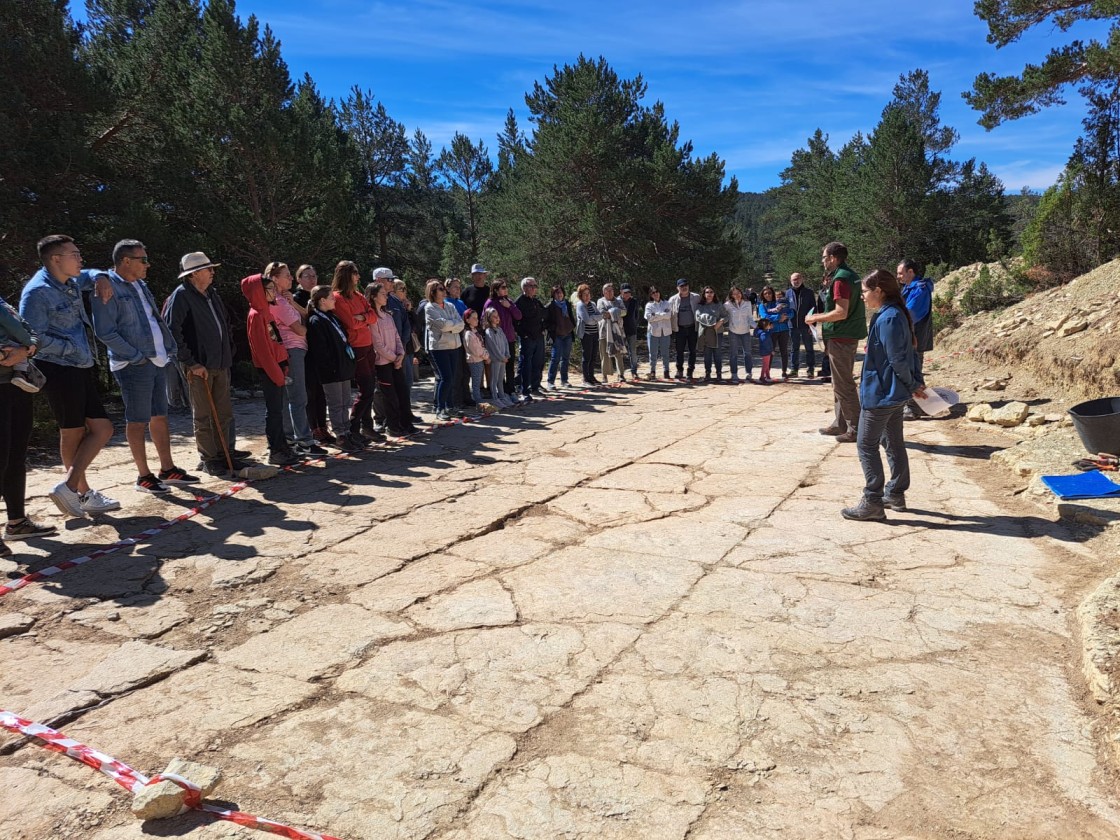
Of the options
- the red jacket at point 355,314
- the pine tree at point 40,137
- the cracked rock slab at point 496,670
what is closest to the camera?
the cracked rock slab at point 496,670

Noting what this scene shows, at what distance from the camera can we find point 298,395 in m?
6.32

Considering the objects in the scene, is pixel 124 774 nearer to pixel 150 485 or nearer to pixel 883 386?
pixel 150 485

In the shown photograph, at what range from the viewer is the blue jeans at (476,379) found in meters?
9.04

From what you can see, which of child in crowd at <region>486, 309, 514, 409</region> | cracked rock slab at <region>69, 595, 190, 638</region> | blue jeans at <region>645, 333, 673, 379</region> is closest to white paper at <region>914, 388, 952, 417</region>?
cracked rock slab at <region>69, 595, 190, 638</region>

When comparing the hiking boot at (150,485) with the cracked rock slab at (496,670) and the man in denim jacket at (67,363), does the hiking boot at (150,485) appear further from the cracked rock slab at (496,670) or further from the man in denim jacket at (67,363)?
the cracked rock slab at (496,670)

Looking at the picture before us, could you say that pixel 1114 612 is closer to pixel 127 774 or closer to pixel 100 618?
pixel 127 774

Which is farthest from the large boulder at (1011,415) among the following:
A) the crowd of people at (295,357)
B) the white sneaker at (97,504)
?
the white sneaker at (97,504)

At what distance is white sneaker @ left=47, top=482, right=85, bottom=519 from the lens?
4.52m

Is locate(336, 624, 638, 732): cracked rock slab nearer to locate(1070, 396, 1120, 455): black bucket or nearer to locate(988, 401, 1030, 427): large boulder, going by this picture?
locate(1070, 396, 1120, 455): black bucket

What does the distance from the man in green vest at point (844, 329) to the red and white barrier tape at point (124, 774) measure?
217 inches

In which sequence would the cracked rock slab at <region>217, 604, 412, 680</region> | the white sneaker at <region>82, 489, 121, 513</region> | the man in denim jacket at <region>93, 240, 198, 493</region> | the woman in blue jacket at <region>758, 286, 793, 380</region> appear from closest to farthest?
the cracked rock slab at <region>217, 604, 412, 680</region> < the white sneaker at <region>82, 489, 121, 513</region> < the man in denim jacket at <region>93, 240, 198, 493</region> < the woman in blue jacket at <region>758, 286, 793, 380</region>

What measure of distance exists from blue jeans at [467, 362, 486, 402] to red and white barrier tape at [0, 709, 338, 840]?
6752 millimetres

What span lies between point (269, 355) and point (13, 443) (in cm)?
187

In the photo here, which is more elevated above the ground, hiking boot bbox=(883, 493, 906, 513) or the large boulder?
the large boulder
